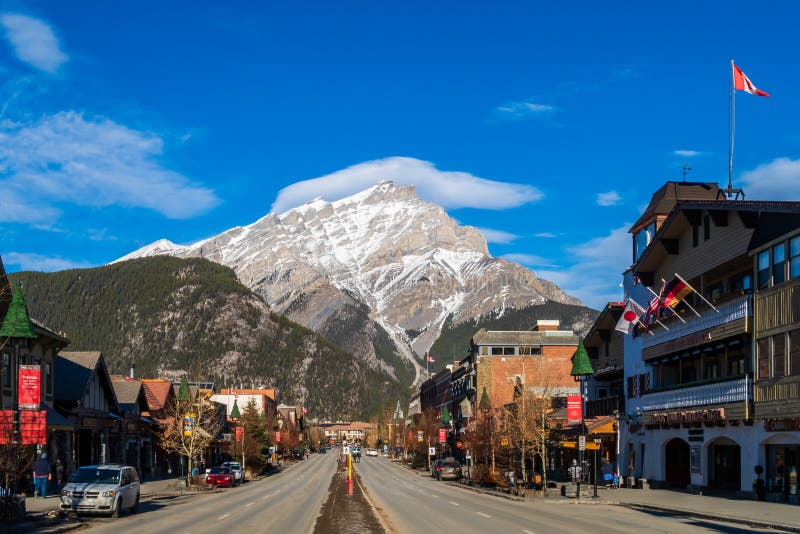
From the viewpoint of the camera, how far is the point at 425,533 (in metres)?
27.3

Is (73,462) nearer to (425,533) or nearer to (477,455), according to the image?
(477,455)

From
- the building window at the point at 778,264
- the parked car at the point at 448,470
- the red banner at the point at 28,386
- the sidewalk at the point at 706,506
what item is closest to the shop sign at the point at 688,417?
the sidewalk at the point at 706,506

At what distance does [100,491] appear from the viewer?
34.6 m

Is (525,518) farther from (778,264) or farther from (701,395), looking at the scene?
(701,395)

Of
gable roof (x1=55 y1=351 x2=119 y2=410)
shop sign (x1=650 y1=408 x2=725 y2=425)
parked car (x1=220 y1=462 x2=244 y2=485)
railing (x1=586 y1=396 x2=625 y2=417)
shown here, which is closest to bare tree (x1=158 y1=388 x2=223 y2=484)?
parked car (x1=220 y1=462 x2=244 y2=485)

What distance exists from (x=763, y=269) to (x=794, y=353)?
506 centimetres

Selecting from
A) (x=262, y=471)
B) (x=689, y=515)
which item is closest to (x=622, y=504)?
(x=689, y=515)

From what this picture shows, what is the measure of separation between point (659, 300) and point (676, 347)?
303 centimetres

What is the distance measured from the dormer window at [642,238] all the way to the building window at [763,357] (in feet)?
57.1

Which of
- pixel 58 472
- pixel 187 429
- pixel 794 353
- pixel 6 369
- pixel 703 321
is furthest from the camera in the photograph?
pixel 187 429

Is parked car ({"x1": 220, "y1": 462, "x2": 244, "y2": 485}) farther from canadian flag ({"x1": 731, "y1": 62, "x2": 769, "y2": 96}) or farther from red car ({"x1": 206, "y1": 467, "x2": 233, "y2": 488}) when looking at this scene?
canadian flag ({"x1": 731, "y1": 62, "x2": 769, "y2": 96})

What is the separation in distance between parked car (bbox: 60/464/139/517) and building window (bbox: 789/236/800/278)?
2919 centimetres

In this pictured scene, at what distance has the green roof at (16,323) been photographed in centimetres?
3225

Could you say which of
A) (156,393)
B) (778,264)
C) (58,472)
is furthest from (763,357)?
(156,393)
